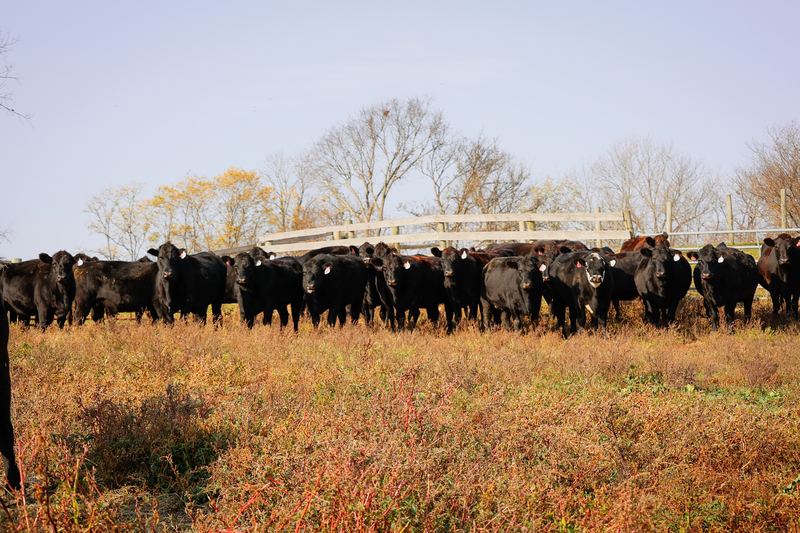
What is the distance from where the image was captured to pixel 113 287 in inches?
567

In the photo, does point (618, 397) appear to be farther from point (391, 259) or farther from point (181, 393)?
point (391, 259)

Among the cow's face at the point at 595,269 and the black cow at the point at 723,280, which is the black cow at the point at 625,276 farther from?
the cow's face at the point at 595,269

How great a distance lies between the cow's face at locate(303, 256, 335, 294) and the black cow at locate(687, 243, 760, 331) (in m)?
7.79

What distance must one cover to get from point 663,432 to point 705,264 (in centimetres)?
949

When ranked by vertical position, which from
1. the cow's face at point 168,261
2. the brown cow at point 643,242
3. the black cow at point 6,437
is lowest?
the black cow at point 6,437

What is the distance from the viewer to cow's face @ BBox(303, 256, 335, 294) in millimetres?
13953

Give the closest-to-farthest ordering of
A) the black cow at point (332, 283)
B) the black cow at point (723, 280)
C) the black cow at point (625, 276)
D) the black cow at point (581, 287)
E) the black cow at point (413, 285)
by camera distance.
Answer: the black cow at point (581, 287) → the black cow at point (723, 280) → the black cow at point (332, 283) → the black cow at point (413, 285) → the black cow at point (625, 276)

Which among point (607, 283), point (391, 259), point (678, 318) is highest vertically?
point (391, 259)

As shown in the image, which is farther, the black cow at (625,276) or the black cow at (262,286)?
the black cow at (625,276)

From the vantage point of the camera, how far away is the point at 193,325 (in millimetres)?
11688

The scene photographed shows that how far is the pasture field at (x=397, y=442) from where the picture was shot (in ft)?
12.1

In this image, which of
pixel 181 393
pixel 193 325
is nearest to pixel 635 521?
pixel 181 393

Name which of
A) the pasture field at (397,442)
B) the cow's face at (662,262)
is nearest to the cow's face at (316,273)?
the pasture field at (397,442)

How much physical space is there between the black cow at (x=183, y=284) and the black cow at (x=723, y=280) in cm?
1008
